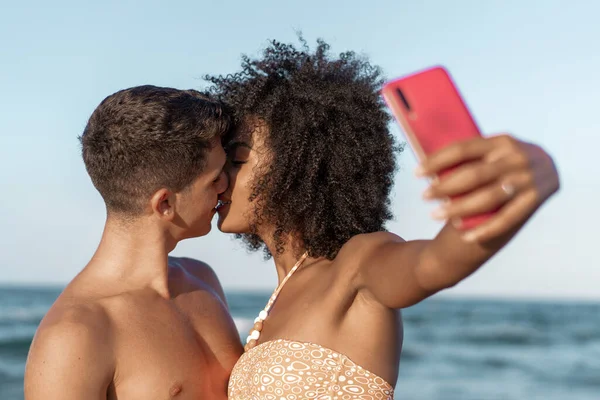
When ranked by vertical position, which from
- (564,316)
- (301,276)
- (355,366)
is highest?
(301,276)

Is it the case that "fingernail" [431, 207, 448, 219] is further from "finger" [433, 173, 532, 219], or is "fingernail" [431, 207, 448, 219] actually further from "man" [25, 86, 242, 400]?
"man" [25, 86, 242, 400]

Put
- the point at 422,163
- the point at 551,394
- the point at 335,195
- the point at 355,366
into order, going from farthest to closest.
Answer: the point at 551,394 < the point at 335,195 < the point at 355,366 < the point at 422,163

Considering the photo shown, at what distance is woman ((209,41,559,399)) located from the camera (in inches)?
126

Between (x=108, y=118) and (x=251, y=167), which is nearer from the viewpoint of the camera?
(x=108, y=118)

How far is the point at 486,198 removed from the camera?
180 cm

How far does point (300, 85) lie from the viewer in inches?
152

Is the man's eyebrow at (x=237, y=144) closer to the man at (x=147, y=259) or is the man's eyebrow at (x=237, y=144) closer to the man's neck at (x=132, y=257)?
the man at (x=147, y=259)

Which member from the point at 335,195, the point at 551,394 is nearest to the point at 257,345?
the point at 335,195

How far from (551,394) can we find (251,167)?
14.8m

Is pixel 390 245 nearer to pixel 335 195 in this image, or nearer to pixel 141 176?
pixel 335 195

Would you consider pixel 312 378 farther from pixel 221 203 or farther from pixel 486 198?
pixel 486 198

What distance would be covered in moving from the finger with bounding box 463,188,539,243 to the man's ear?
2102 mm

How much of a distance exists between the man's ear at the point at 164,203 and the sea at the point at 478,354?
Answer: 1190cm

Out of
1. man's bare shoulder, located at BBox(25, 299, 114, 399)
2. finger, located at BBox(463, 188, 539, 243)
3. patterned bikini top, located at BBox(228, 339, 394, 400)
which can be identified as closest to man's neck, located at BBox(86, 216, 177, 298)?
man's bare shoulder, located at BBox(25, 299, 114, 399)
